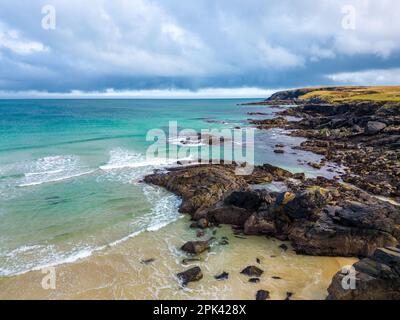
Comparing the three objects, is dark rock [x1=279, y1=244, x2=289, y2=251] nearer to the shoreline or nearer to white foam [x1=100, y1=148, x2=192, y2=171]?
the shoreline

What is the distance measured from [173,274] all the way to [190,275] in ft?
3.06

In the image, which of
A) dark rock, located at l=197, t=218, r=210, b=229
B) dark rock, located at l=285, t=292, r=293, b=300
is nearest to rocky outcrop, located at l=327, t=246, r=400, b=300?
dark rock, located at l=285, t=292, r=293, b=300

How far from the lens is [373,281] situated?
1055cm

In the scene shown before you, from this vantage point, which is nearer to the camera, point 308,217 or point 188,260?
point 188,260

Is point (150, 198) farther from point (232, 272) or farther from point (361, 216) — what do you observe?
point (361, 216)

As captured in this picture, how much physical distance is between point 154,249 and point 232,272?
4676mm

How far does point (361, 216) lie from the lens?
1508 centimetres

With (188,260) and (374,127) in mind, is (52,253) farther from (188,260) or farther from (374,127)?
(374,127)

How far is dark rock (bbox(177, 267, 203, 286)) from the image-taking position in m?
12.7

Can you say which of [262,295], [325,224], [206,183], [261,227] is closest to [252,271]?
[262,295]

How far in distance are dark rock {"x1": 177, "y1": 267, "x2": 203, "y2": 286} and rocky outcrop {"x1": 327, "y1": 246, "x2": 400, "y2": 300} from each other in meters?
5.50

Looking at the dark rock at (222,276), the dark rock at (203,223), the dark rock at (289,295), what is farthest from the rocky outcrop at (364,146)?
the dark rock at (222,276)
